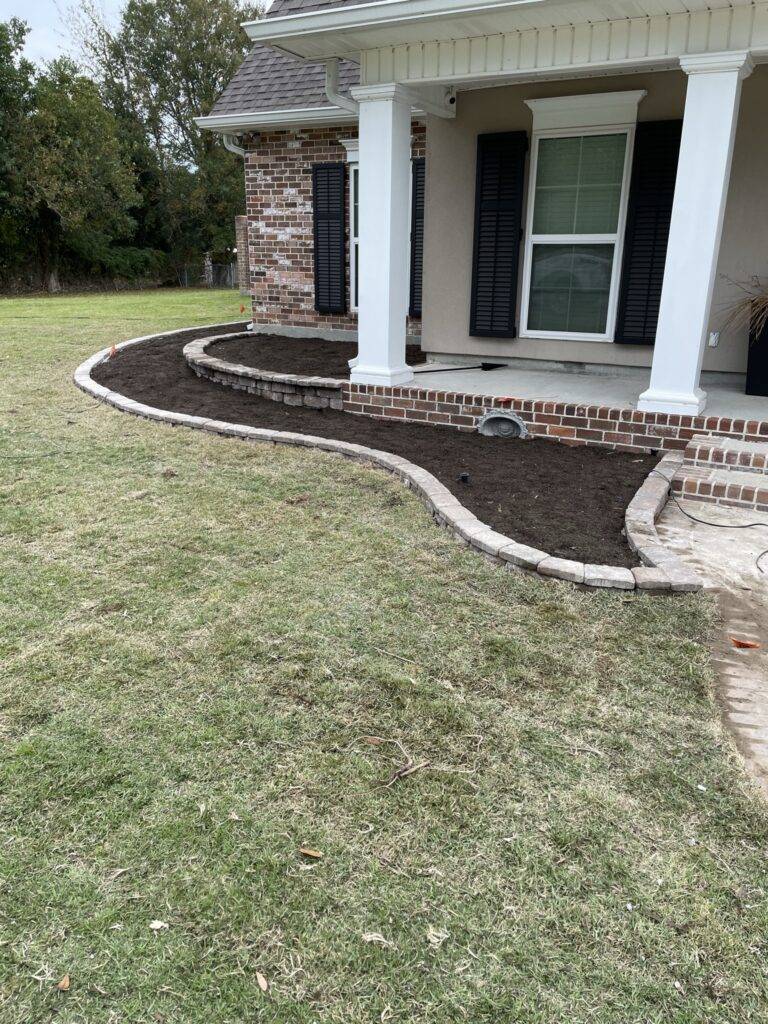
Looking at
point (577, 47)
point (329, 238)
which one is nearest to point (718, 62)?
point (577, 47)

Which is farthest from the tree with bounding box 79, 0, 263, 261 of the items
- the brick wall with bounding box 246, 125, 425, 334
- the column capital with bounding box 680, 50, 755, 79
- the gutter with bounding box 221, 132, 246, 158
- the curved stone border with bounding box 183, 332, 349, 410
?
the column capital with bounding box 680, 50, 755, 79

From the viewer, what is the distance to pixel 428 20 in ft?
15.5

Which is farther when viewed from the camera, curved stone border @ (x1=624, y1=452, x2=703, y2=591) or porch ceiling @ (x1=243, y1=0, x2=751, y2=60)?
porch ceiling @ (x1=243, y1=0, x2=751, y2=60)

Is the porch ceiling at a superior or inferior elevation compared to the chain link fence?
superior

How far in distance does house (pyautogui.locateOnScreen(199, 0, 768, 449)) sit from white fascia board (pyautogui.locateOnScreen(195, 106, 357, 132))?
16cm

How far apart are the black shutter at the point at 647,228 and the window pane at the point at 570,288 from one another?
0.21 metres

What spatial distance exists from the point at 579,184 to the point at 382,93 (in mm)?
1917

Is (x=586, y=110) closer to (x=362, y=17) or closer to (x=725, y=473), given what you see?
(x=362, y=17)

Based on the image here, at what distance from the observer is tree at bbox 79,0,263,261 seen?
96.3 ft

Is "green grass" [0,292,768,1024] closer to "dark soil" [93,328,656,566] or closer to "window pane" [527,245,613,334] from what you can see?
"dark soil" [93,328,656,566]

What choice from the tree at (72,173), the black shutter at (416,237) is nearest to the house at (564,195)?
the black shutter at (416,237)

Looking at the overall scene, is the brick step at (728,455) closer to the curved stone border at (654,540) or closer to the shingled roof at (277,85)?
the curved stone border at (654,540)

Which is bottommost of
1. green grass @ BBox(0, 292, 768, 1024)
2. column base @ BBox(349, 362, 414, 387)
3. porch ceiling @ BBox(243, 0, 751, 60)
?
green grass @ BBox(0, 292, 768, 1024)

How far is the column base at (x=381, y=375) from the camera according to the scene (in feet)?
19.7
